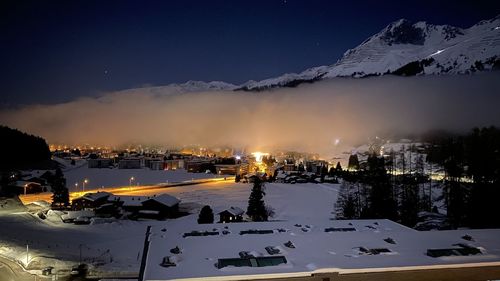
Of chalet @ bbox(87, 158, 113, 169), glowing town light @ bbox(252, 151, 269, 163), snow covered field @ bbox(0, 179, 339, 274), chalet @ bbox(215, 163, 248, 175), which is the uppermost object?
glowing town light @ bbox(252, 151, 269, 163)

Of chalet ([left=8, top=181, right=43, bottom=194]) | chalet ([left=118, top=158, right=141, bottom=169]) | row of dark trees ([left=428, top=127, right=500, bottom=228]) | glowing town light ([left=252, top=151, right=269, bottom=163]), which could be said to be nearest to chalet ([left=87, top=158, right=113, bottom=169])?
chalet ([left=118, top=158, right=141, bottom=169])

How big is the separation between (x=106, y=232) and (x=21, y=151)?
67.0 metres

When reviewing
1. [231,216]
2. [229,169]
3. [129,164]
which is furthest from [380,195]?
[129,164]

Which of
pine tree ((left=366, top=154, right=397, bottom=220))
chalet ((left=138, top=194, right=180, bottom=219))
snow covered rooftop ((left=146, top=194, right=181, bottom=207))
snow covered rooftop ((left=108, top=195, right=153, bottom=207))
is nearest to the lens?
pine tree ((left=366, top=154, right=397, bottom=220))

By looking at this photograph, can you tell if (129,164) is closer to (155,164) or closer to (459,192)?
(155,164)

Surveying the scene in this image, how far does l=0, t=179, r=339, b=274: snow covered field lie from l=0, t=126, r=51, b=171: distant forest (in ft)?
170

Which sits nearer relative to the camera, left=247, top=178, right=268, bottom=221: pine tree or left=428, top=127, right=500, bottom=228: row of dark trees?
left=428, top=127, right=500, bottom=228: row of dark trees

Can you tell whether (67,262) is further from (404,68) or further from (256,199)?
(404,68)

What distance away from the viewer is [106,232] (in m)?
29.7

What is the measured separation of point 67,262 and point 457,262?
1902cm

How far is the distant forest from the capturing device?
8038cm

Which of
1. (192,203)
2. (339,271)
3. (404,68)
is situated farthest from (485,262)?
(404,68)

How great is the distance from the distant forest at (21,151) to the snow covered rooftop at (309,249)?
248 ft

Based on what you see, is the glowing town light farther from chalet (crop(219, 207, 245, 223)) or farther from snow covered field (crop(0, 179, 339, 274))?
chalet (crop(219, 207, 245, 223))
